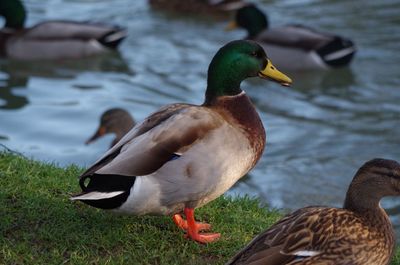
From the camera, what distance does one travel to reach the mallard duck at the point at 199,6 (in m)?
18.0

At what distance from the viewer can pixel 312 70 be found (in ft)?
49.9

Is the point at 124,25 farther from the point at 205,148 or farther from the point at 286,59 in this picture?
the point at 205,148

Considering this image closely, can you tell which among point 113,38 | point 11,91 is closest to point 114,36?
point 113,38

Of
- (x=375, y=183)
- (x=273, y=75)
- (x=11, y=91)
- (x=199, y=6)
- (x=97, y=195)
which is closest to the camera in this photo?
(x=375, y=183)

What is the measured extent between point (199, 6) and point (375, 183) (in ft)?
43.3

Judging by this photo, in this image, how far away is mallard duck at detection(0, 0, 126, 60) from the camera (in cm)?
1525

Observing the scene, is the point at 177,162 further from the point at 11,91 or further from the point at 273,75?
the point at 11,91

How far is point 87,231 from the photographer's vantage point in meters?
5.69

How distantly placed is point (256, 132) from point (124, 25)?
1163 centimetres

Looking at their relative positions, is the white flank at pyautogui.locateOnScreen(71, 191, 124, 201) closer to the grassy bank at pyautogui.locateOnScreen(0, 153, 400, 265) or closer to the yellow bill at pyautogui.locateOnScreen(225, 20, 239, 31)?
the grassy bank at pyautogui.locateOnScreen(0, 153, 400, 265)

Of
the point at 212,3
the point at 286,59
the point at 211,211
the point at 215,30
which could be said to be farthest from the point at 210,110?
the point at 212,3

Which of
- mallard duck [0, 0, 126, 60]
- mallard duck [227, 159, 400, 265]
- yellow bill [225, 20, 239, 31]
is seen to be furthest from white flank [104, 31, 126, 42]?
mallard duck [227, 159, 400, 265]

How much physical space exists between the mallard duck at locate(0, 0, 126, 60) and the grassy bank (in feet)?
29.3

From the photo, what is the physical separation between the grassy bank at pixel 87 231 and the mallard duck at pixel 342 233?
84 centimetres
